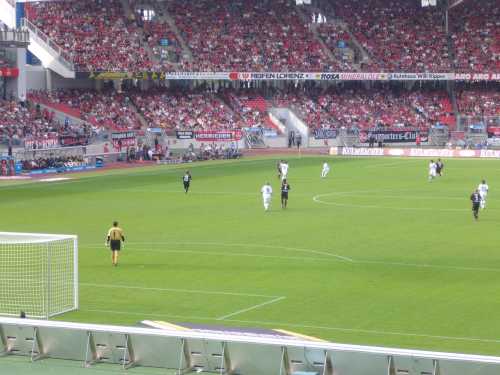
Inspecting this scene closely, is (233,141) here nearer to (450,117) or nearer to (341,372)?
(450,117)

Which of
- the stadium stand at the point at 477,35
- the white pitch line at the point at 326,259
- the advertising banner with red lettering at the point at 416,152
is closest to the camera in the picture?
the white pitch line at the point at 326,259

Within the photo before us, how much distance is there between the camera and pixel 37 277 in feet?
86.6

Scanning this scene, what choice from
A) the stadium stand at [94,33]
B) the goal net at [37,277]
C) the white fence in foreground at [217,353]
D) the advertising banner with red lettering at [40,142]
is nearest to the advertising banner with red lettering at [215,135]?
the stadium stand at [94,33]

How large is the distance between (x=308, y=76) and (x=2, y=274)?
232ft

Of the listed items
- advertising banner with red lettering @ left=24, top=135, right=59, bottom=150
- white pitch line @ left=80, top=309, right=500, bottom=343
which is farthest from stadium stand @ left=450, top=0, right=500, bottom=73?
white pitch line @ left=80, top=309, right=500, bottom=343

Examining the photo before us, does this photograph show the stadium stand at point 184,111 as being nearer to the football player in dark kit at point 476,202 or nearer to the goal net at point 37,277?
the football player in dark kit at point 476,202

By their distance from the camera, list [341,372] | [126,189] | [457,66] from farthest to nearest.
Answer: [457,66]
[126,189]
[341,372]

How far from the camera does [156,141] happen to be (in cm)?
8050

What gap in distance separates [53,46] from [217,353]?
73.6m

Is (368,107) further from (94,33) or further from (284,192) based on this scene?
(284,192)

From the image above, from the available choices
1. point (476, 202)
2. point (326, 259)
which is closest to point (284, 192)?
point (476, 202)

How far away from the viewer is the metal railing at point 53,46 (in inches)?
3386

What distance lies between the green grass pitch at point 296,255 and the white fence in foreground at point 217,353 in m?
6.03

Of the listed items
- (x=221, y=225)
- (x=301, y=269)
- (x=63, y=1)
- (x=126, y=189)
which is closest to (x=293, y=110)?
(x=63, y=1)
